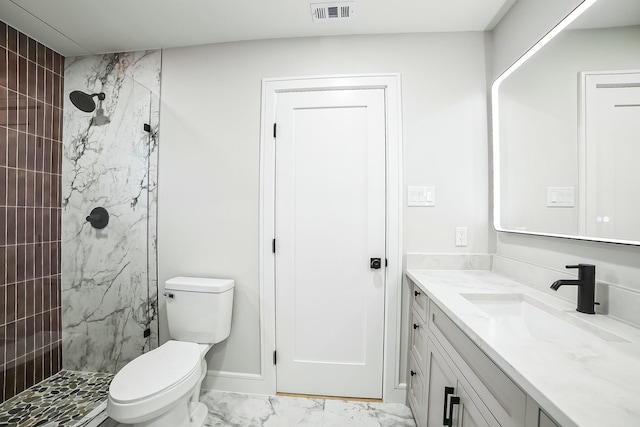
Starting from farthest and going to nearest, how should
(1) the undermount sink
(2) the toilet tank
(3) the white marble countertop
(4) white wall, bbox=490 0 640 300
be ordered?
(2) the toilet tank → (4) white wall, bbox=490 0 640 300 → (1) the undermount sink → (3) the white marble countertop

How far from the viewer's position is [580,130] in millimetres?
978

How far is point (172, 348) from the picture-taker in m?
1.42

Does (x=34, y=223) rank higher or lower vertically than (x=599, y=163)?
lower

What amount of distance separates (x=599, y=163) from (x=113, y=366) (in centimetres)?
280

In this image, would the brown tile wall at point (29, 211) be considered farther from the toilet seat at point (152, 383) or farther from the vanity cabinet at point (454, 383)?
the vanity cabinet at point (454, 383)

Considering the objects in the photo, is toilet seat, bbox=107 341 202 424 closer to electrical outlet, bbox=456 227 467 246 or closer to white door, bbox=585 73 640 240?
electrical outlet, bbox=456 227 467 246

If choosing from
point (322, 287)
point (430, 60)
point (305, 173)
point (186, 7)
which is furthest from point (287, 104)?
point (322, 287)

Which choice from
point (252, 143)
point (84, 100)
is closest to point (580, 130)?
point (252, 143)

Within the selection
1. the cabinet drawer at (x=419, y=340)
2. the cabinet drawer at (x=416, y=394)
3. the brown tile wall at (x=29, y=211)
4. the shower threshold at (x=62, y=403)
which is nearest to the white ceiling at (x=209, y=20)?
the brown tile wall at (x=29, y=211)

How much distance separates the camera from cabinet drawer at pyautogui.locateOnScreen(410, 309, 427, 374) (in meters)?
1.29

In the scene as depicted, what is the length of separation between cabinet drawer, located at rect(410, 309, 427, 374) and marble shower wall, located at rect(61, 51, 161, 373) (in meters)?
1.76

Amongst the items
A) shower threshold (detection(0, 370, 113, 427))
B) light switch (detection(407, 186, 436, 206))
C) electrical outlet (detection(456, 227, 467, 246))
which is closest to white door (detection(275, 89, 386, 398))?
light switch (detection(407, 186, 436, 206))

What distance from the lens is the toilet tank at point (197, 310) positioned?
1.56m

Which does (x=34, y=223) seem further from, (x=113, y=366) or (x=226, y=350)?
(x=226, y=350)
